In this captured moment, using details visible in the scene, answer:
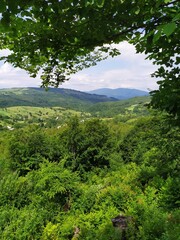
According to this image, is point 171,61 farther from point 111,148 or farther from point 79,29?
point 111,148

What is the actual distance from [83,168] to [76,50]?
1563 inches

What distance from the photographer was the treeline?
15499 millimetres

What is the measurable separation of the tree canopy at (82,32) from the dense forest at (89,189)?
1641mm

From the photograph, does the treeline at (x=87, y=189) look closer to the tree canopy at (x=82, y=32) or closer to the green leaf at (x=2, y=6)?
the tree canopy at (x=82, y=32)

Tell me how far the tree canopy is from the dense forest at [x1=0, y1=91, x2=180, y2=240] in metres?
1.64

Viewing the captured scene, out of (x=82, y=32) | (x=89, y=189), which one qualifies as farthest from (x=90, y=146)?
(x=82, y=32)

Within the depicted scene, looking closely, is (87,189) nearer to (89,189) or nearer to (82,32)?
(89,189)

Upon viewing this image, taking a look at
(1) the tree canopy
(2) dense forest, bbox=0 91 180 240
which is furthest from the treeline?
(1) the tree canopy

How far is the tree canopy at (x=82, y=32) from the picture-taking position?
3.71m

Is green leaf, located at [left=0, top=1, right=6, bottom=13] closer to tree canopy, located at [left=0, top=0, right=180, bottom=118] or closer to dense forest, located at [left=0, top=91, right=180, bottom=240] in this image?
tree canopy, located at [left=0, top=0, right=180, bottom=118]

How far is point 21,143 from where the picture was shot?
45.8m

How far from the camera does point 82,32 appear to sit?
473 cm

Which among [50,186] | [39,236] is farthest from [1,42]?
[50,186]

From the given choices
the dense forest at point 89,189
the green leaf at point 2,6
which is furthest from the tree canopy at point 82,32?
the dense forest at point 89,189
